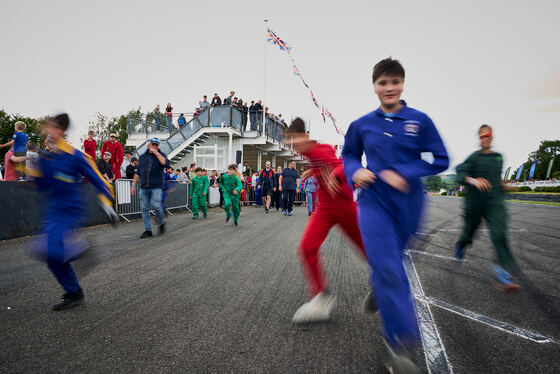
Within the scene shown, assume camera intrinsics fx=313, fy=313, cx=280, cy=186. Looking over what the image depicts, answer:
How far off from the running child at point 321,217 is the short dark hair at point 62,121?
2393 millimetres

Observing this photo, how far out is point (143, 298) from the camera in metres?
3.27

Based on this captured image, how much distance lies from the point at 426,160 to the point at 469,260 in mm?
4029

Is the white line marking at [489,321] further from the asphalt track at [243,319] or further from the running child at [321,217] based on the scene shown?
the running child at [321,217]

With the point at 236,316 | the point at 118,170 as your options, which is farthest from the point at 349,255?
the point at 118,170

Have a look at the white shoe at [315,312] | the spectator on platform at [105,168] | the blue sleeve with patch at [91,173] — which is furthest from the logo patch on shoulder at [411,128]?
the spectator on platform at [105,168]

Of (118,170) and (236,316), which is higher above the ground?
(118,170)

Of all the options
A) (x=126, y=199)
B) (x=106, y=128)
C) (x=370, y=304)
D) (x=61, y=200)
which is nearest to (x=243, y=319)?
(x=370, y=304)

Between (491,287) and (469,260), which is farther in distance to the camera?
(469,260)

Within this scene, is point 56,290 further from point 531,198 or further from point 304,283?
point 531,198

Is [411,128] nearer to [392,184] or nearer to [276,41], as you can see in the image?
[392,184]

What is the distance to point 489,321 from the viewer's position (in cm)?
273

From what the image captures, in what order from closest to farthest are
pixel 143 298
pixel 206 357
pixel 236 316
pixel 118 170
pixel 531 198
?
pixel 206 357
pixel 236 316
pixel 143 298
pixel 118 170
pixel 531 198

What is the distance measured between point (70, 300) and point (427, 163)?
11.3 ft

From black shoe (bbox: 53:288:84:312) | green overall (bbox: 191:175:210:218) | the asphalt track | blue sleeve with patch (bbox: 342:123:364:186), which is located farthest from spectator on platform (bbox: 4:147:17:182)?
blue sleeve with patch (bbox: 342:123:364:186)
